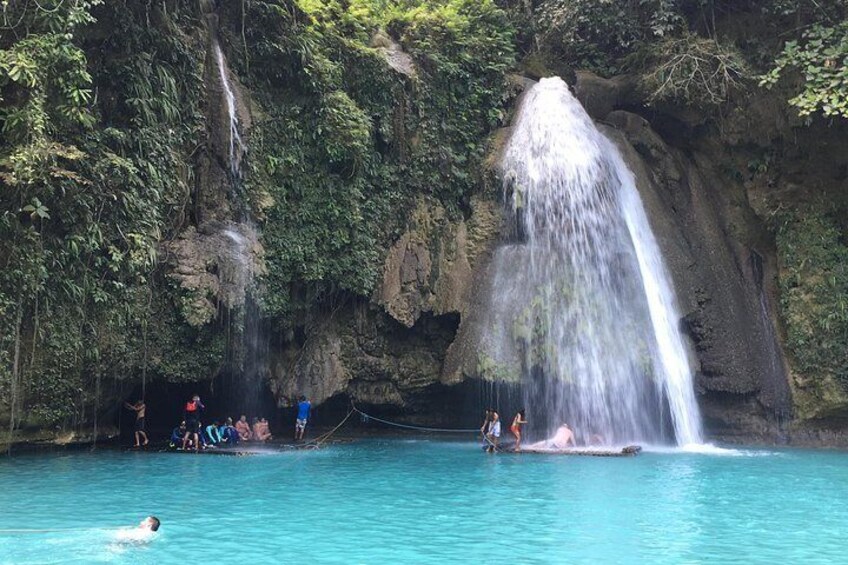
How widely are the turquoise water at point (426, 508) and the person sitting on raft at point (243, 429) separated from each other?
320 centimetres

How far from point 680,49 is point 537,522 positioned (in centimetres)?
1548

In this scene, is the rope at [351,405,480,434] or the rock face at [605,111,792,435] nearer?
the rock face at [605,111,792,435]

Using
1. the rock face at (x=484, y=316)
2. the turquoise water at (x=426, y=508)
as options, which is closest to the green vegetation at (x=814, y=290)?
the rock face at (x=484, y=316)

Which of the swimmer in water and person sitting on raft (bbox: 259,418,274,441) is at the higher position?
person sitting on raft (bbox: 259,418,274,441)

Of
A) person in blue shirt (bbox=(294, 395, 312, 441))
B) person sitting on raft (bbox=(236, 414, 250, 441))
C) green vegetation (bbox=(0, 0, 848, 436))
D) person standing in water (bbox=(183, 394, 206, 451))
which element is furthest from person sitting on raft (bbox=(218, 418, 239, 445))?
person in blue shirt (bbox=(294, 395, 312, 441))

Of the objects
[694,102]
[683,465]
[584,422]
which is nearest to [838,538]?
[683,465]

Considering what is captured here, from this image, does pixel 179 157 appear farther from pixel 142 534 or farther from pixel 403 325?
pixel 142 534

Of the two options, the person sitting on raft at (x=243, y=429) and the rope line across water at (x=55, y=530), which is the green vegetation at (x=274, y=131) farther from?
the rope line across water at (x=55, y=530)

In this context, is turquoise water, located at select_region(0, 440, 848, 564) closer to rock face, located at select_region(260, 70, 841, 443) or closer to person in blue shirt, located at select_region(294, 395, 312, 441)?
person in blue shirt, located at select_region(294, 395, 312, 441)

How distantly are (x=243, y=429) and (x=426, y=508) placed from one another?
9.40m

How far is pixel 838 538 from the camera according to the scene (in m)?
7.95

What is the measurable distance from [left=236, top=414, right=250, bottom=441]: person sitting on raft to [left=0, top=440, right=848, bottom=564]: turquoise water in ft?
10.5

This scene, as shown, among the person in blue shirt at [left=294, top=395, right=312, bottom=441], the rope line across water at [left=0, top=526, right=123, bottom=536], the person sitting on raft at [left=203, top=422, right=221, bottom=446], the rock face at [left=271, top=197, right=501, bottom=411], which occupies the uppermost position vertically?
the rock face at [left=271, top=197, right=501, bottom=411]

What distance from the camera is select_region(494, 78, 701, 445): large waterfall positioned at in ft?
56.5
